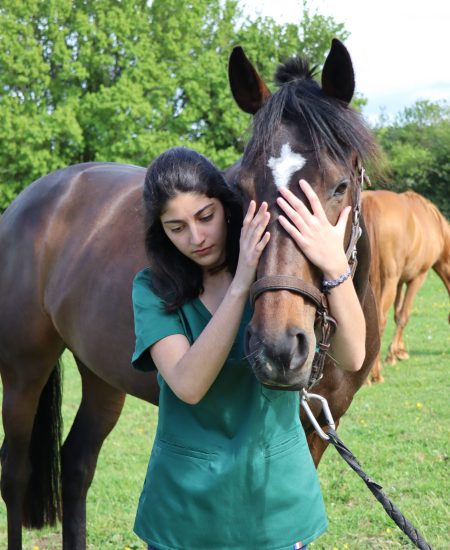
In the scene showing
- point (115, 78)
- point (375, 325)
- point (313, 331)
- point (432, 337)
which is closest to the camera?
point (313, 331)

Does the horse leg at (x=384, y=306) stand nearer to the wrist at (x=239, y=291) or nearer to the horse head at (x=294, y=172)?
the horse head at (x=294, y=172)

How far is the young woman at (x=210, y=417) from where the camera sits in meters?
1.73

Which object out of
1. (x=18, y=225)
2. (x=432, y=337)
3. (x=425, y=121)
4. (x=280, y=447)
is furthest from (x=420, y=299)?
(x=425, y=121)

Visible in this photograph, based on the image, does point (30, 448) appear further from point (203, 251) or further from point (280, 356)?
point (280, 356)

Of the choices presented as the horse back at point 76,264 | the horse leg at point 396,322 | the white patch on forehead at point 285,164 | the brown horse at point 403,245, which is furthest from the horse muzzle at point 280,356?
the horse leg at point 396,322

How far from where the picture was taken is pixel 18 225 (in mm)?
3520

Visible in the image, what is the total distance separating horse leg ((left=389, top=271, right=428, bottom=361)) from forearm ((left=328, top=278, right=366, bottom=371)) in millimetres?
6859

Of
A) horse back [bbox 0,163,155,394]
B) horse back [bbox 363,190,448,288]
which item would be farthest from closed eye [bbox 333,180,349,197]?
horse back [bbox 363,190,448,288]

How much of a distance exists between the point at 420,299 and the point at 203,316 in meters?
13.4

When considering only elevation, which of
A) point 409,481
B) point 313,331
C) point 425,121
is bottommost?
point 425,121

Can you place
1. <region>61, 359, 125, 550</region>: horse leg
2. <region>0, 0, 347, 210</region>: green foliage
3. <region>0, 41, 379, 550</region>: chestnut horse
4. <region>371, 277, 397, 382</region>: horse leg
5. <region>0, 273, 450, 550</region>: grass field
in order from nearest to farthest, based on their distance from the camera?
<region>0, 41, 379, 550</region>: chestnut horse < <region>61, 359, 125, 550</region>: horse leg < <region>0, 273, 450, 550</region>: grass field < <region>371, 277, 397, 382</region>: horse leg < <region>0, 0, 347, 210</region>: green foliage

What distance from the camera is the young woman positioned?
173cm

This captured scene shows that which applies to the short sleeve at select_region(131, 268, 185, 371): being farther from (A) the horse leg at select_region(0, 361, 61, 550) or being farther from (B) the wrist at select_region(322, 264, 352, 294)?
(A) the horse leg at select_region(0, 361, 61, 550)

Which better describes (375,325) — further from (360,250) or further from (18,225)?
(18,225)
